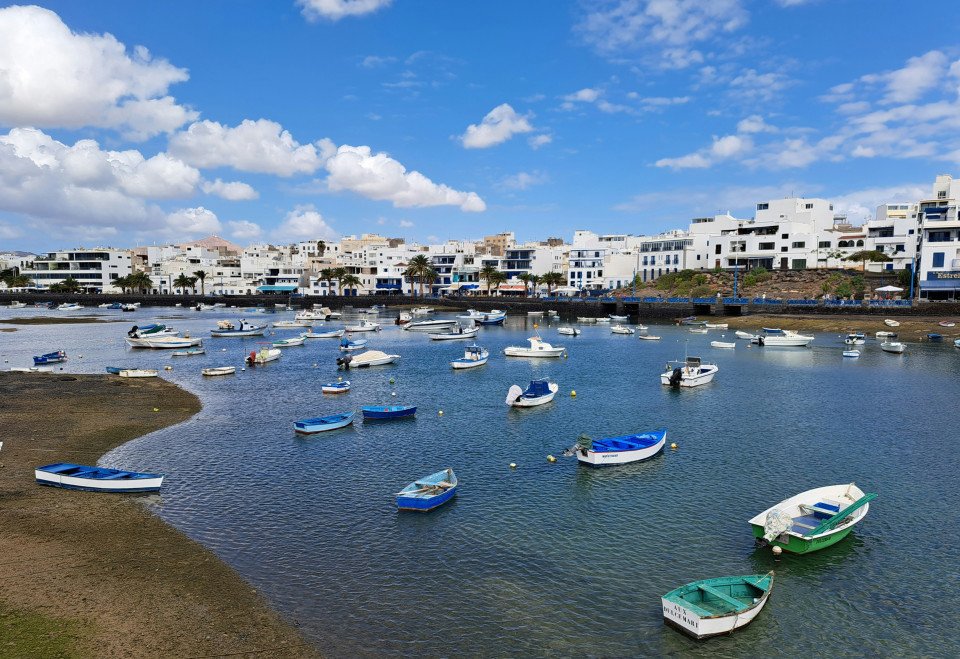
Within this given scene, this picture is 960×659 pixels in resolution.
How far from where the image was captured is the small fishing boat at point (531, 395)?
44531 millimetres

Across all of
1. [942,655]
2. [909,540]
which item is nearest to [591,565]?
[942,655]

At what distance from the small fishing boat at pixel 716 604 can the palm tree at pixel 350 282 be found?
6864 inches

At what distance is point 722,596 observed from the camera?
17188mm

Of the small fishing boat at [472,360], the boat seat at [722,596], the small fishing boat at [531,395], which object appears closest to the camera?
the boat seat at [722,596]

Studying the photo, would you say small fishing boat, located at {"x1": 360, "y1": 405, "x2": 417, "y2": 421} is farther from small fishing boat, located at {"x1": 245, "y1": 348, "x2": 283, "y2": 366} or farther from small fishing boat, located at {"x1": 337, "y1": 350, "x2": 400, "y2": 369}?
small fishing boat, located at {"x1": 245, "y1": 348, "x2": 283, "y2": 366}

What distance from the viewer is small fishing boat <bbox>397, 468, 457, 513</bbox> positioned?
24766 millimetres

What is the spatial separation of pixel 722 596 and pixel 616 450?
550 inches

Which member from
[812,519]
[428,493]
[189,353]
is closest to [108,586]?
[428,493]

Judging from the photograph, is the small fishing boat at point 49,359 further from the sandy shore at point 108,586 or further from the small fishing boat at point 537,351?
the small fishing boat at point 537,351

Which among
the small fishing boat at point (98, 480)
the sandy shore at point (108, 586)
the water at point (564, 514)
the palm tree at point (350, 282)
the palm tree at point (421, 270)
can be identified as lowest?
the water at point (564, 514)

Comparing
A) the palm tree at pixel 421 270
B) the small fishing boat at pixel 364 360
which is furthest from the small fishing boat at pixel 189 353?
the palm tree at pixel 421 270

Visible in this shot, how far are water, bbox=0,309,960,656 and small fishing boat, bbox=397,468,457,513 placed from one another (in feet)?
1.93

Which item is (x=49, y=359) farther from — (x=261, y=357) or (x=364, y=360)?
(x=364, y=360)

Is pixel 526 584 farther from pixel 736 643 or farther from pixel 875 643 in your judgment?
pixel 875 643
